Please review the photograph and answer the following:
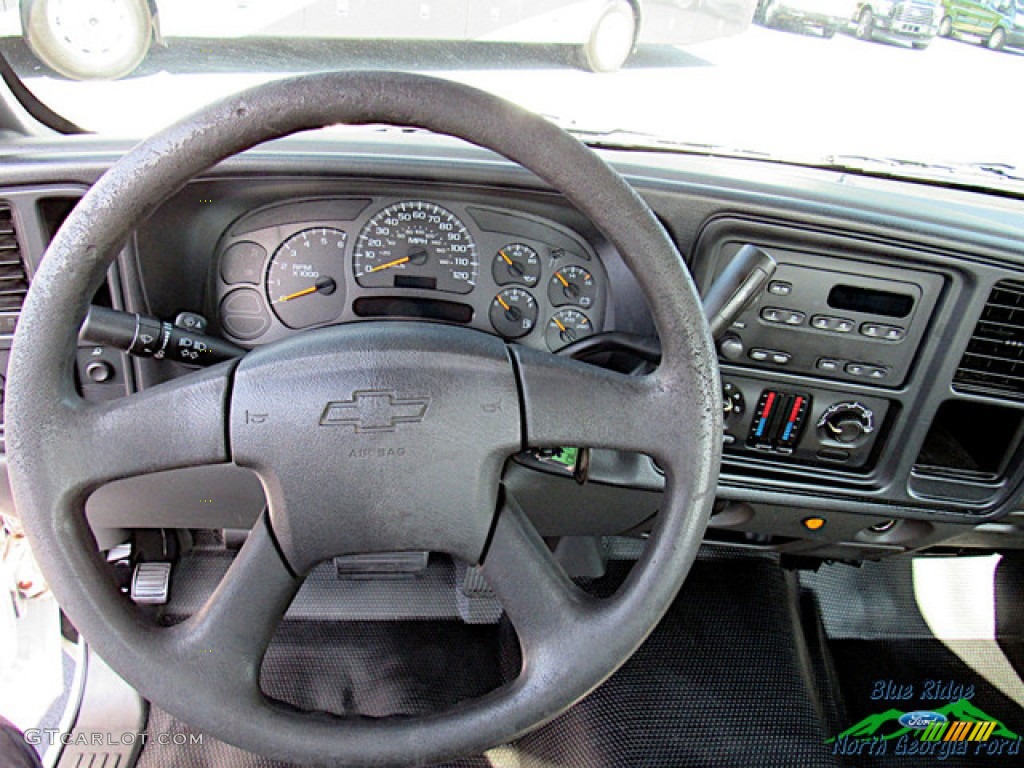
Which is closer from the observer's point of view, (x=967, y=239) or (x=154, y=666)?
(x=154, y=666)

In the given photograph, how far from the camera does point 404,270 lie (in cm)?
157

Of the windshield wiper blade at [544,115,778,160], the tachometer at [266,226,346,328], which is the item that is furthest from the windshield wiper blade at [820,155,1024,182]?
the tachometer at [266,226,346,328]

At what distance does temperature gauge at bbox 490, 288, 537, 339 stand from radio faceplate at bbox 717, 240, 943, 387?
358 mm

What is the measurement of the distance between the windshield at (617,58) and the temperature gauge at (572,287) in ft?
1.05

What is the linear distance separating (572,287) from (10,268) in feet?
3.27

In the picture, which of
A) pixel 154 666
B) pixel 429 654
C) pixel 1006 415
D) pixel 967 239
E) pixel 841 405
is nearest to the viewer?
pixel 154 666

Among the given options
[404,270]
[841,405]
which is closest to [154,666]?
[404,270]

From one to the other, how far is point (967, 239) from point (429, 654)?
1.40 meters

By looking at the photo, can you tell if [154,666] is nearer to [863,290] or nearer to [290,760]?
[290,760]

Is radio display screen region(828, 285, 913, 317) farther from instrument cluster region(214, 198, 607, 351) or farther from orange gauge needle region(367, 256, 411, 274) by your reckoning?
orange gauge needle region(367, 256, 411, 274)

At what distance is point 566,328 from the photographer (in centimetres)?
165

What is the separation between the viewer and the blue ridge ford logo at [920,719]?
1978 millimetres

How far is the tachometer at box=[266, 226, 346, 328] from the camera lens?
155cm

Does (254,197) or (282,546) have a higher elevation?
(254,197)
